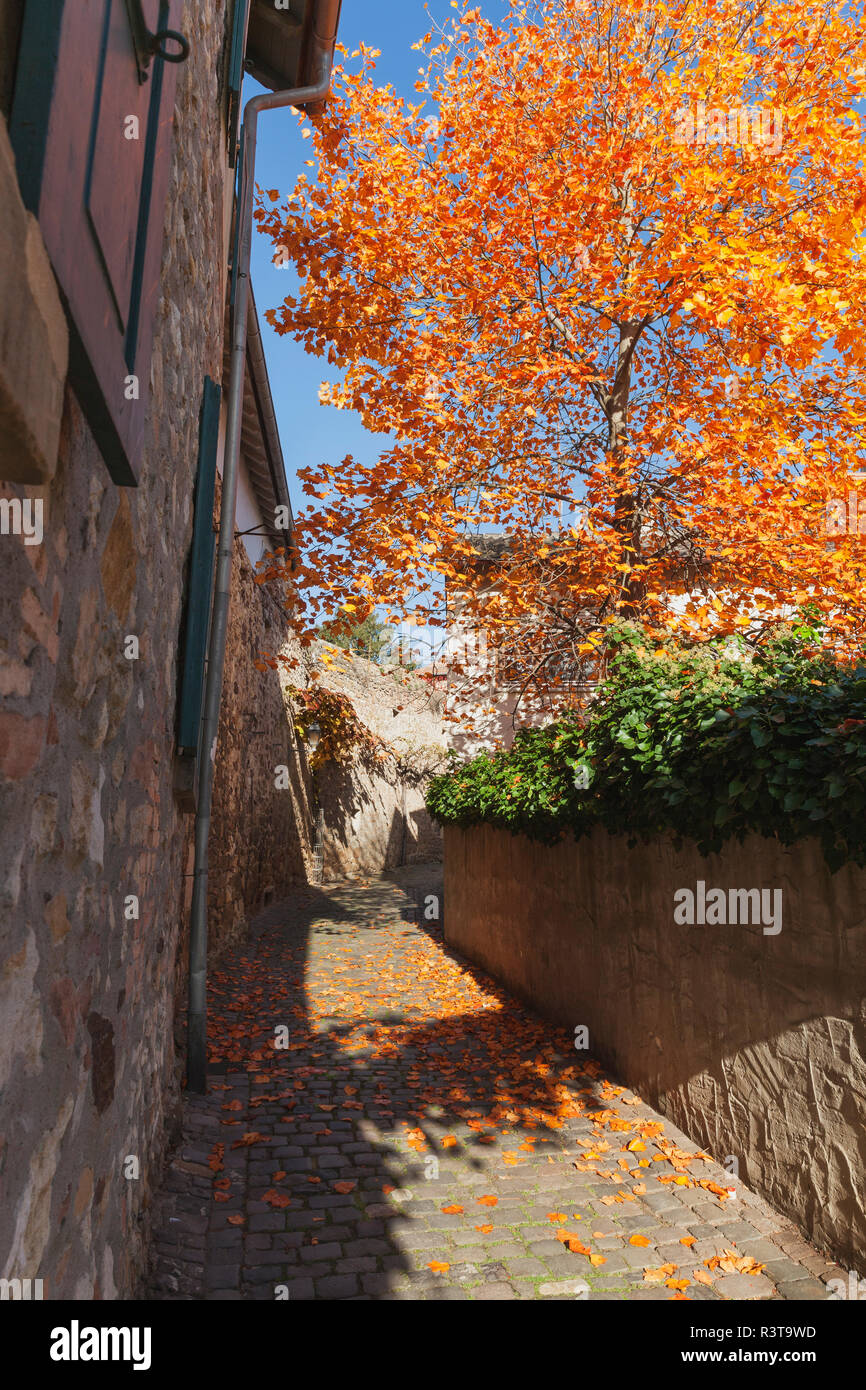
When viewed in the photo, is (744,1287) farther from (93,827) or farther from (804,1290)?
(93,827)

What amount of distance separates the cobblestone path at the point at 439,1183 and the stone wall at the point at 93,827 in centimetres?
44

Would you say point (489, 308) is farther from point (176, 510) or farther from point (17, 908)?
point (17, 908)

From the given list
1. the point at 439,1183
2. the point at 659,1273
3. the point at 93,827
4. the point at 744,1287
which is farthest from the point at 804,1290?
the point at 93,827

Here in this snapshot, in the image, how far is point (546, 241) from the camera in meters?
7.74

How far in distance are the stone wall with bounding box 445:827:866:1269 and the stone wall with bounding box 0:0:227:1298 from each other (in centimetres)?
250

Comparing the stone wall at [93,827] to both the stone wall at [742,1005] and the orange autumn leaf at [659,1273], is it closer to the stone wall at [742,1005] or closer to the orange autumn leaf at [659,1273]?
the orange autumn leaf at [659,1273]

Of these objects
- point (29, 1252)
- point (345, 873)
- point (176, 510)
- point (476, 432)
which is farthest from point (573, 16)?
point (345, 873)

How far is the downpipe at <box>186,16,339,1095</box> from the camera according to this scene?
189 inches

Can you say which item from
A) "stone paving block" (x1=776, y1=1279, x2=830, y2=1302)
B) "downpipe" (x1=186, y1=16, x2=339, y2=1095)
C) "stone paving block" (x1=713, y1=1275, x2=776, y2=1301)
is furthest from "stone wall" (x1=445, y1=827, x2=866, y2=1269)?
"downpipe" (x1=186, y1=16, x2=339, y2=1095)

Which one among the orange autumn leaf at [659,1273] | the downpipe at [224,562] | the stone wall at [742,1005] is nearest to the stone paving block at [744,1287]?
the orange autumn leaf at [659,1273]

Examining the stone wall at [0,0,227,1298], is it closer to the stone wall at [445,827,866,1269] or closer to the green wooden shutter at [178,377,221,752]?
the green wooden shutter at [178,377,221,752]

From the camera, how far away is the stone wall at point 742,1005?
3.03m

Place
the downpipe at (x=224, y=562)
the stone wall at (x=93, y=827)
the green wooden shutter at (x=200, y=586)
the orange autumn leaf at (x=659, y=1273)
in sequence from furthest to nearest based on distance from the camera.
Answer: the downpipe at (x=224, y=562), the green wooden shutter at (x=200, y=586), the orange autumn leaf at (x=659, y=1273), the stone wall at (x=93, y=827)
